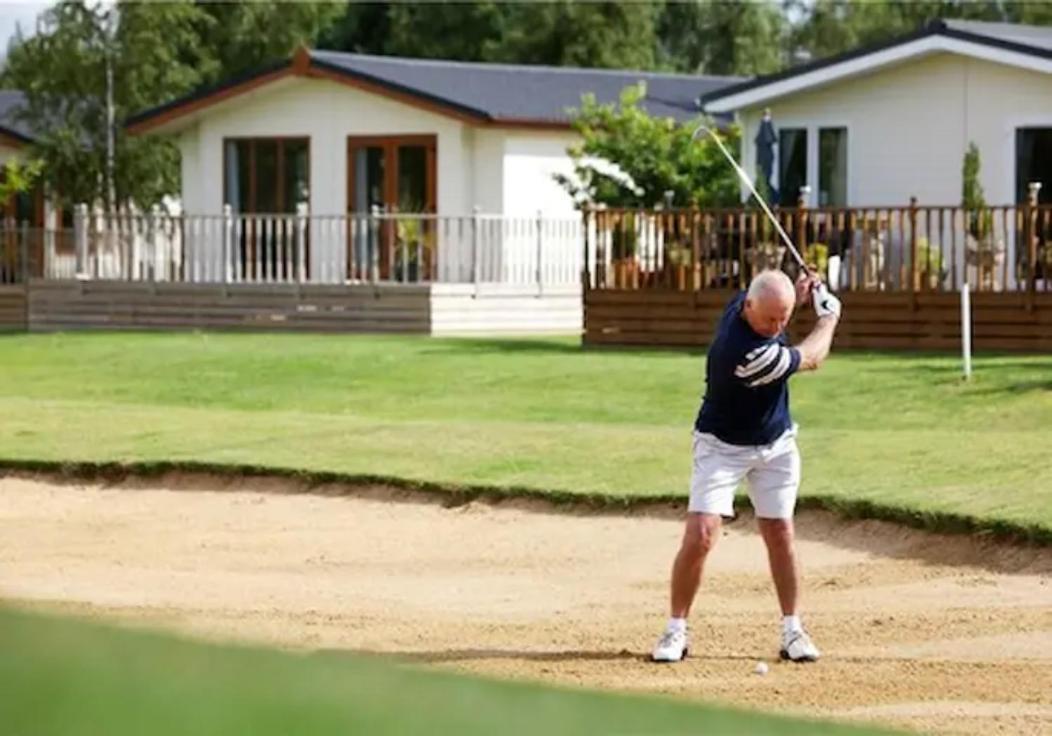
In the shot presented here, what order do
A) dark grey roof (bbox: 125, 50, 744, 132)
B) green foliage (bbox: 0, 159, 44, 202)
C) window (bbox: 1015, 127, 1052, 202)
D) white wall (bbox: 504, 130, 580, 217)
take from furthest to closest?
green foliage (bbox: 0, 159, 44, 202) < white wall (bbox: 504, 130, 580, 217) < dark grey roof (bbox: 125, 50, 744, 132) < window (bbox: 1015, 127, 1052, 202)

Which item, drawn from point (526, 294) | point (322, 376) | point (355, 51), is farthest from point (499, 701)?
point (355, 51)

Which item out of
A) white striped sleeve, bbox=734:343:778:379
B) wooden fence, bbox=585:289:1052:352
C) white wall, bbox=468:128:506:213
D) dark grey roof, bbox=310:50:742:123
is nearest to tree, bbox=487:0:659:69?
dark grey roof, bbox=310:50:742:123

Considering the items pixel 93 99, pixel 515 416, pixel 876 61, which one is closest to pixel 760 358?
pixel 515 416

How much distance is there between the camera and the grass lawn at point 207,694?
318 cm

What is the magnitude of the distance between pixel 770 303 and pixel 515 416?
1172 centimetres

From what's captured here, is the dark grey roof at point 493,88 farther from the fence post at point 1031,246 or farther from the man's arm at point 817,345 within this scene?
the man's arm at point 817,345

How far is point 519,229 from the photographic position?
122 ft

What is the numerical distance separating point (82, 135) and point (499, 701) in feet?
135

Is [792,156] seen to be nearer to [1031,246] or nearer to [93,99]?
[1031,246]

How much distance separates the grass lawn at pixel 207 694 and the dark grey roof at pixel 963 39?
28.8 m

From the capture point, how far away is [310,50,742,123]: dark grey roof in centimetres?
3916

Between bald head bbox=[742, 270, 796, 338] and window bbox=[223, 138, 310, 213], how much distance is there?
1213 inches

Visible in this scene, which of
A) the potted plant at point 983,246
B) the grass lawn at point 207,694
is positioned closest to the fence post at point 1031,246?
the potted plant at point 983,246

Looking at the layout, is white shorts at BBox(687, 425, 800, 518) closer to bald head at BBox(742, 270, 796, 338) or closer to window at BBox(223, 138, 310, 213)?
bald head at BBox(742, 270, 796, 338)
